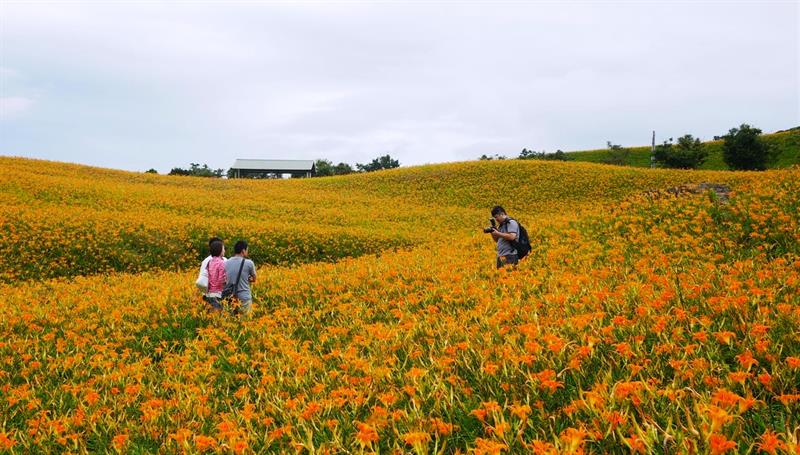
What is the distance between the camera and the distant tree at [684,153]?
154 ft

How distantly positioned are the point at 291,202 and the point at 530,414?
92.3 ft

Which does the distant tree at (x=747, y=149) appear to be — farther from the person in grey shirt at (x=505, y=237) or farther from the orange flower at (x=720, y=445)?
the orange flower at (x=720, y=445)

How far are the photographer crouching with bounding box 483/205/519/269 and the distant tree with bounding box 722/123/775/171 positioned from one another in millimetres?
46314

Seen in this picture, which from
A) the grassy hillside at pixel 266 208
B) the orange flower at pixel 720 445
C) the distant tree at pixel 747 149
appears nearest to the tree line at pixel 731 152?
the distant tree at pixel 747 149

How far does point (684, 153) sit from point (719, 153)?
1007 centimetres

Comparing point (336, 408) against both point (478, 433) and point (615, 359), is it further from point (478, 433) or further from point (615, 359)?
point (615, 359)

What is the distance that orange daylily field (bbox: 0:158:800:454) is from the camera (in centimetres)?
245

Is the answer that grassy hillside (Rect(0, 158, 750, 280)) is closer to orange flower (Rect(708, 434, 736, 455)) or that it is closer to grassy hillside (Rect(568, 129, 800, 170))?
orange flower (Rect(708, 434, 736, 455))

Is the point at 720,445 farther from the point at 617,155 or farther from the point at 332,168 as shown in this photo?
the point at 332,168

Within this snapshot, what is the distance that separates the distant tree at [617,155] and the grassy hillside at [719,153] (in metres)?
0.45

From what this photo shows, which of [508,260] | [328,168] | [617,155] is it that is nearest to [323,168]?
[328,168]

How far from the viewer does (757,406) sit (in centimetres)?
235

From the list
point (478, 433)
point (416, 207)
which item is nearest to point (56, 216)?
point (416, 207)

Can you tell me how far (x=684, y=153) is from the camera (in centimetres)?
4684
